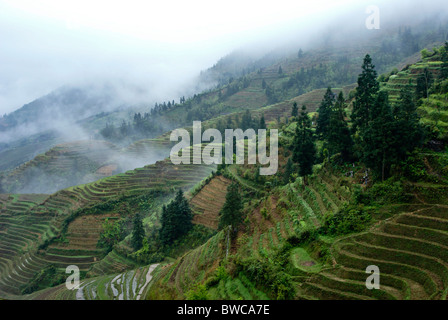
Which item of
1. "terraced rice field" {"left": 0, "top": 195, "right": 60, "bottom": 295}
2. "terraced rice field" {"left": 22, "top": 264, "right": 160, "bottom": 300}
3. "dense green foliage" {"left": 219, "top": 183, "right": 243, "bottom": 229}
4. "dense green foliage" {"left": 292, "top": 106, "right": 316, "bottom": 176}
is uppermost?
"dense green foliage" {"left": 292, "top": 106, "right": 316, "bottom": 176}

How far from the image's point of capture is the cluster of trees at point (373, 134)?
60.2 ft

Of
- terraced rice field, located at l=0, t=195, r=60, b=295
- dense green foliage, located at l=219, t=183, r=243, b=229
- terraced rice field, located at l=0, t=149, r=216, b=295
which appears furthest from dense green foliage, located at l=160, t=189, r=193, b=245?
terraced rice field, located at l=0, t=195, r=60, b=295

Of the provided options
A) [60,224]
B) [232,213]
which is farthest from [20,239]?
[232,213]

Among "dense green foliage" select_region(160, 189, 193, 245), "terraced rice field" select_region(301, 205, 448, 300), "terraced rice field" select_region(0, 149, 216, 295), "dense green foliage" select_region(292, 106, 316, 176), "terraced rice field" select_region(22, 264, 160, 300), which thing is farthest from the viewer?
"terraced rice field" select_region(0, 149, 216, 295)

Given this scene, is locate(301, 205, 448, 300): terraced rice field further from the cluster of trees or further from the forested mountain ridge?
the cluster of trees

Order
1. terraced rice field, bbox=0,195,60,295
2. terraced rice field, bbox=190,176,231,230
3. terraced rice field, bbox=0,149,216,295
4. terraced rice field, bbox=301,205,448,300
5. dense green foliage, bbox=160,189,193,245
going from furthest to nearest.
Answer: terraced rice field, bbox=0,195,60,295 < terraced rice field, bbox=0,149,216,295 < terraced rice field, bbox=190,176,231,230 < dense green foliage, bbox=160,189,193,245 < terraced rice field, bbox=301,205,448,300

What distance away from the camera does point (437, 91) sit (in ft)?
86.0

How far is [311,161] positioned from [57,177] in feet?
271

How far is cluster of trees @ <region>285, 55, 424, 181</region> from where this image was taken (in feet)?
60.2

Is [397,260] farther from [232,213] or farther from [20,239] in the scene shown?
[20,239]

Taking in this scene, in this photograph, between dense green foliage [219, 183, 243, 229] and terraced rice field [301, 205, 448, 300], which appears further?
dense green foliage [219, 183, 243, 229]

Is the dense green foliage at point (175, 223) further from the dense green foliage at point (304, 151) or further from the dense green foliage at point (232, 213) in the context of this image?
the dense green foliage at point (304, 151)

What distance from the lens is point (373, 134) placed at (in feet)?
63.6

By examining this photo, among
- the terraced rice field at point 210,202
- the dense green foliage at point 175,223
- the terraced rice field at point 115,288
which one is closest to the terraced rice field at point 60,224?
the terraced rice field at point 115,288
